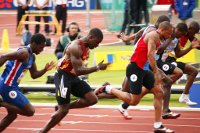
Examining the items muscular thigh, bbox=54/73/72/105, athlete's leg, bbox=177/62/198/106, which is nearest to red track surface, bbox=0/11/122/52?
athlete's leg, bbox=177/62/198/106

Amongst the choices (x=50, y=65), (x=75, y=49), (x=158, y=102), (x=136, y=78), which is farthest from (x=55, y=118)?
(x=158, y=102)

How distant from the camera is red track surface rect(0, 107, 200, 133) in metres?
13.0

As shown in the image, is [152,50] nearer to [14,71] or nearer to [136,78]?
[136,78]

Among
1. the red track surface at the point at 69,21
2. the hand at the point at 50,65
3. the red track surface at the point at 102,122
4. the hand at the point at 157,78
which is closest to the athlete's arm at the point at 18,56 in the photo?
the hand at the point at 50,65

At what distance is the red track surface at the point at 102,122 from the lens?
514 inches

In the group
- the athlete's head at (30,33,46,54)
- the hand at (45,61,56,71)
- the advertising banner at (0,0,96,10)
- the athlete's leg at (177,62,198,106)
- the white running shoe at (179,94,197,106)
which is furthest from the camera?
the advertising banner at (0,0,96,10)

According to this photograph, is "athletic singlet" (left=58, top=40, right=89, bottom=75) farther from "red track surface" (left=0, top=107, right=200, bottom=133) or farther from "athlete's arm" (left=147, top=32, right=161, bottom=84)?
"red track surface" (left=0, top=107, right=200, bottom=133)

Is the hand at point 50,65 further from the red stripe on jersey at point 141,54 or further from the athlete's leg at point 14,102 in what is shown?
the red stripe on jersey at point 141,54

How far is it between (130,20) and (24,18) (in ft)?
14.2

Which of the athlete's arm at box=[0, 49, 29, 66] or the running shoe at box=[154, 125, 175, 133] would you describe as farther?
the running shoe at box=[154, 125, 175, 133]

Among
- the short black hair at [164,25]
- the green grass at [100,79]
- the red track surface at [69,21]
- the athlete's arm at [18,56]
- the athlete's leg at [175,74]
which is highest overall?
the short black hair at [164,25]

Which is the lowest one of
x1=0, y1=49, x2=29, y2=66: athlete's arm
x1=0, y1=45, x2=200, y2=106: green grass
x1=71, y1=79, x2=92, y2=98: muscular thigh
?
x1=0, y1=45, x2=200, y2=106: green grass

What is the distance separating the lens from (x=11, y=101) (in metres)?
11.6

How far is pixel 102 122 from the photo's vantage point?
13.8 m
